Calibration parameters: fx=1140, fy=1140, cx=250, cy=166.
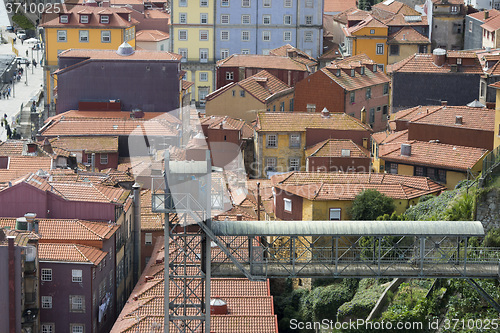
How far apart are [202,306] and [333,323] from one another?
35.3ft

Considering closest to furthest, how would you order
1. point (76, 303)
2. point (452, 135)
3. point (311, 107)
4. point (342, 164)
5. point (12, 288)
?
1. point (12, 288)
2. point (76, 303)
3. point (452, 135)
4. point (342, 164)
5. point (311, 107)

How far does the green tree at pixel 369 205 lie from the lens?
49.8 meters

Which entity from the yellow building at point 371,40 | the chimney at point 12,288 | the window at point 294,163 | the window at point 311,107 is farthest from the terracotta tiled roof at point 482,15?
the chimney at point 12,288

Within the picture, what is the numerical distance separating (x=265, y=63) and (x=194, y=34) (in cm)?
1644

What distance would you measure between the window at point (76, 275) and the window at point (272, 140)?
73.0ft

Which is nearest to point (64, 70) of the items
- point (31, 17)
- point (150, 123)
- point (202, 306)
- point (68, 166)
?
point (150, 123)

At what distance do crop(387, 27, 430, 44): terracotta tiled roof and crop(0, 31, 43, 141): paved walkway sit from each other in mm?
30786

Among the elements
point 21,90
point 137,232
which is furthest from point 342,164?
point 21,90

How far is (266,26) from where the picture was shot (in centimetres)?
10050

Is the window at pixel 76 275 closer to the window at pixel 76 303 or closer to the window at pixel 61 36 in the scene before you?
the window at pixel 76 303

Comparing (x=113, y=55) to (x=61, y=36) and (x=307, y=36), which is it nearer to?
(x=61, y=36)

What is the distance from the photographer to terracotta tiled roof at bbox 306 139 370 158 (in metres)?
61.7

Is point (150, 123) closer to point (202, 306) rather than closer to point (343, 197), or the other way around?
point (343, 197)

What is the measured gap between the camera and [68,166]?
60688 mm
